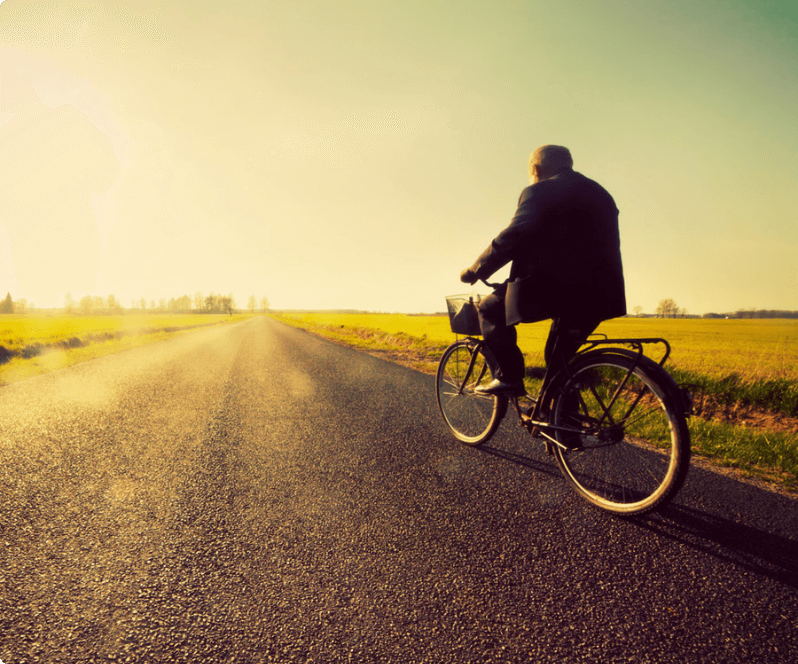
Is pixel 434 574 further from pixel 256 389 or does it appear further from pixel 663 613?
pixel 256 389

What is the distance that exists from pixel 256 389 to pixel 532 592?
606 centimetres

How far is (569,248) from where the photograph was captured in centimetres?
254

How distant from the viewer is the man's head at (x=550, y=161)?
9.37 ft

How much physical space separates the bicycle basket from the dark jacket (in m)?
0.96

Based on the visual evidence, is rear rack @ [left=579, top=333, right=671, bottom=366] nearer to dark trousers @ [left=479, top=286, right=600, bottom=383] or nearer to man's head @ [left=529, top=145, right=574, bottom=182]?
dark trousers @ [left=479, top=286, right=600, bottom=383]

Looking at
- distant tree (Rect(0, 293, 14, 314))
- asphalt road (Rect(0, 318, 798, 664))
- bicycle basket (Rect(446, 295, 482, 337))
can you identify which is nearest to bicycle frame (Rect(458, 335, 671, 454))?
asphalt road (Rect(0, 318, 798, 664))

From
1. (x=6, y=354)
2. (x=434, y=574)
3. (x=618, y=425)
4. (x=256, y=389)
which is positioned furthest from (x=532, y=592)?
(x=6, y=354)

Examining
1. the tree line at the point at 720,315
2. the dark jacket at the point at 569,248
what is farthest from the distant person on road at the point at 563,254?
the tree line at the point at 720,315

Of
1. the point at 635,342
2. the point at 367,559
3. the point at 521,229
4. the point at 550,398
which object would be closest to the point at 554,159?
the point at 521,229

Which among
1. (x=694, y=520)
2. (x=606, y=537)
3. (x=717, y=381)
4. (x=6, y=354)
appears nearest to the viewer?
(x=606, y=537)

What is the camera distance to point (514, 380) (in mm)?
3348

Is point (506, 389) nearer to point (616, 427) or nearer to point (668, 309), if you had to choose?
point (616, 427)

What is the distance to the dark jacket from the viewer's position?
2527 mm

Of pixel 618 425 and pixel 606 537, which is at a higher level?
pixel 618 425
